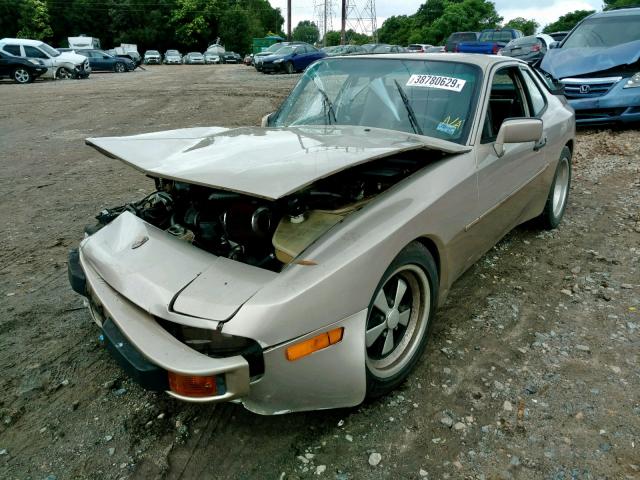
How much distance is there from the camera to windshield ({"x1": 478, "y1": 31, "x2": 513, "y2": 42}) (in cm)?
2200

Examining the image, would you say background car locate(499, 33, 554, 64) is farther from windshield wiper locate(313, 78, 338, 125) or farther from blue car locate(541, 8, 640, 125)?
windshield wiper locate(313, 78, 338, 125)

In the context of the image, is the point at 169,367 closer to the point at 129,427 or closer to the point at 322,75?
the point at 129,427

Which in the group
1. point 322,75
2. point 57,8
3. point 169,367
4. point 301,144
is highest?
point 57,8

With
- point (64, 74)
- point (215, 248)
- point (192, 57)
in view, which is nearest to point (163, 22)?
point (192, 57)

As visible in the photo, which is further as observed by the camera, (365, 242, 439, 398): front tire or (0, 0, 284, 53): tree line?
(0, 0, 284, 53): tree line

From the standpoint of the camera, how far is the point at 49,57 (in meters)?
20.2

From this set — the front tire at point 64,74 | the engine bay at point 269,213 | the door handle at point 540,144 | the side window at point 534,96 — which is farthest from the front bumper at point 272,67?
the engine bay at point 269,213

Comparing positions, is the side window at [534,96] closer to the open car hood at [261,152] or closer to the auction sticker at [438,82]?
the auction sticker at [438,82]

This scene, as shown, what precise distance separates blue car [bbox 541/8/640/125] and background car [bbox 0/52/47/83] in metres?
18.9

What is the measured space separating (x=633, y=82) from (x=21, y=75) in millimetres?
20451

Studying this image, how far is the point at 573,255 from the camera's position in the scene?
3848 mm

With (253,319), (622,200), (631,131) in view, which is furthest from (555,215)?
(631,131)

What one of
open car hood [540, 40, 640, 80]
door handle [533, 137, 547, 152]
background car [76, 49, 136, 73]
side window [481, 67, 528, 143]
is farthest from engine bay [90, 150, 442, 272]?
background car [76, 49, 136, 73]

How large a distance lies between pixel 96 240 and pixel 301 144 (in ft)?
3.70
